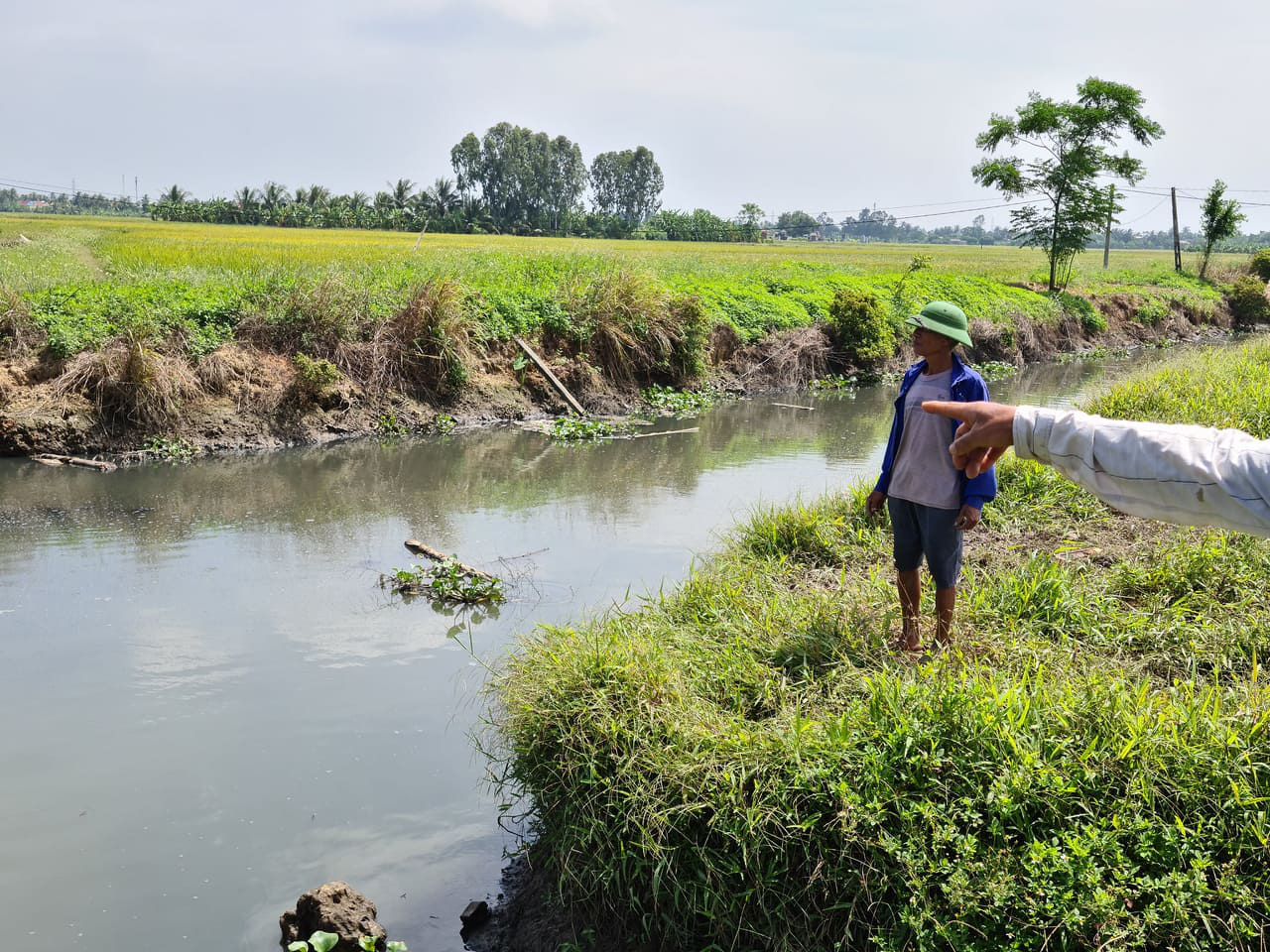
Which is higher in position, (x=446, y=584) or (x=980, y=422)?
(x=980, y=422)

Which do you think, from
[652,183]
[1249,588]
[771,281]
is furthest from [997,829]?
[652,183]

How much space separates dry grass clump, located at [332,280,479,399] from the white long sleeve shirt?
1235 cm

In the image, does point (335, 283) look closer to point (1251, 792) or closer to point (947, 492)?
→ point (947, 492)

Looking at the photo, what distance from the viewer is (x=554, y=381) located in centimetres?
1455

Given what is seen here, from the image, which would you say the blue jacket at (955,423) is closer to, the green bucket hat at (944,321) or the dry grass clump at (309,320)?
the green bucket hat at (944,321)

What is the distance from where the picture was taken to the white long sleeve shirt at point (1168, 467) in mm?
1688

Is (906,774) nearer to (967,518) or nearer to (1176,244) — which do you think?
(967,518)

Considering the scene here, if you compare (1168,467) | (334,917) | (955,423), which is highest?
(1168,467)

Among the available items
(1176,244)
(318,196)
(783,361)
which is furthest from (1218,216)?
(318,196)

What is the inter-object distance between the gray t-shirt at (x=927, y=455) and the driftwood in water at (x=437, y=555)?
3666 millimetres

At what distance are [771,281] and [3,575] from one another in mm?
16031

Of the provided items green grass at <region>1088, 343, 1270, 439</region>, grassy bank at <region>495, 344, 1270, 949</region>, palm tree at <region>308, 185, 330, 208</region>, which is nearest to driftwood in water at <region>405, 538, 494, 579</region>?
grassy bank at <region>495, 344, 1270, 949</region>

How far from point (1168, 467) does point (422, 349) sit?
1274 centimetres

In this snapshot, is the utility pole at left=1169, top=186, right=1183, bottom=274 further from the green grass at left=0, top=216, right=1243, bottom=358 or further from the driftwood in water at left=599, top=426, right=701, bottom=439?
the driftwood in water at left=599, top=426, right=701, bottom=439
